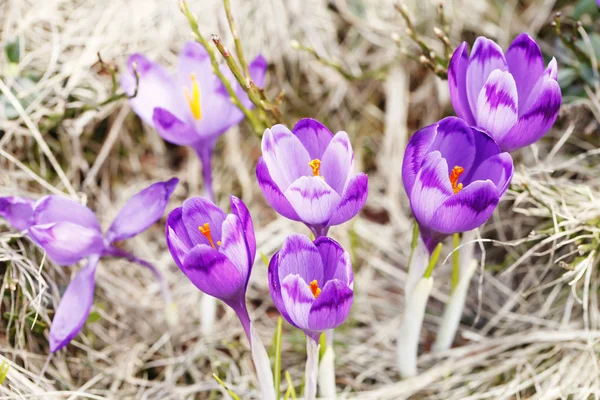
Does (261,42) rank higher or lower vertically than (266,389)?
higher

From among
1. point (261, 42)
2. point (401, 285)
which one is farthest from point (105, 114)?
point (401, 285)

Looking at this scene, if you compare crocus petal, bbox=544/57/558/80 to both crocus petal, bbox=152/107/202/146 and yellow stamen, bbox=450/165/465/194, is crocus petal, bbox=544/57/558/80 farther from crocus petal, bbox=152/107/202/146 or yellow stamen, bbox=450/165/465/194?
crocus petal, bbox=152/107/202/146

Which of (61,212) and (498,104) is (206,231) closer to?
(61,212)

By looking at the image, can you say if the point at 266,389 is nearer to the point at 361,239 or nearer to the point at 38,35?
the point at 361,239

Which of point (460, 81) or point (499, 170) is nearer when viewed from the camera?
point (499, 170)

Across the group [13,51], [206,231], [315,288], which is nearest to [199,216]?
[206,231]

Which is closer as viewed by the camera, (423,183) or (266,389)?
(423,183)

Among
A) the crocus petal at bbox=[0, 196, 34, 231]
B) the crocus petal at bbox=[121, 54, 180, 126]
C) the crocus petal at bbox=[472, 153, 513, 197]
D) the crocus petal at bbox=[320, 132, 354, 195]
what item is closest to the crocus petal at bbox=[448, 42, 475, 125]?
the crocus petal at bbox=[472, 153, 513, 197]
